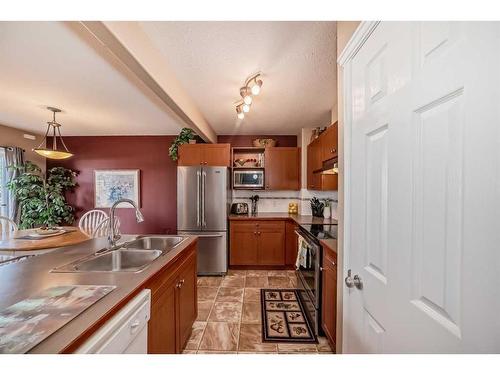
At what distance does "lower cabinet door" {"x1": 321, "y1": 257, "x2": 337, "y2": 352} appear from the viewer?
5.66 ft

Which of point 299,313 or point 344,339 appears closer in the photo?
point 344,339

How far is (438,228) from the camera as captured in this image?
67 cm

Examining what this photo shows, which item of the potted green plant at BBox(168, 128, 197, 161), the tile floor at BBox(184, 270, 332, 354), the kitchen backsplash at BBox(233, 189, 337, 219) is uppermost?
the potted green plant at BBox(168, 128, 197, 161)

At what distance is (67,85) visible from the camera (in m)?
2.28

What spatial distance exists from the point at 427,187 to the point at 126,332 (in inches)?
49.6

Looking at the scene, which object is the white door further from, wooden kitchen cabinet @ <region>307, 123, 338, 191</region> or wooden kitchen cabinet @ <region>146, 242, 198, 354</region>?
wooden kitchen cabinet @ <region>307, 123, 338, 191</region>

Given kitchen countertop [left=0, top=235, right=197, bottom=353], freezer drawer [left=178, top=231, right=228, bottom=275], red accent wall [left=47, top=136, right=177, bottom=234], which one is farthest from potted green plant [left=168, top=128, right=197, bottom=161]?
kitchen countertop [left=0, top=235, right=197, bottom=353]

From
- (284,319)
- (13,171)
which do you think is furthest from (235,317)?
(13,171)

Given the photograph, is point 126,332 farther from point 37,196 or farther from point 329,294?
point 37,196

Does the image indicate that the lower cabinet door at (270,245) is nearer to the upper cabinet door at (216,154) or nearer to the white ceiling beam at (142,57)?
the upper cabinet door at (216,154)

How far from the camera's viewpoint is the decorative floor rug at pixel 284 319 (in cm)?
208

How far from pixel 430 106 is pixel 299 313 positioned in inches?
94.1
